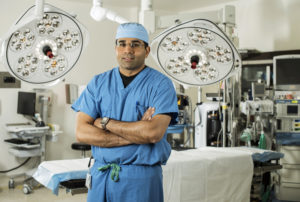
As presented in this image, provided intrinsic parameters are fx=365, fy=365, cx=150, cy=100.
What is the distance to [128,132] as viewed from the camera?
1.74m

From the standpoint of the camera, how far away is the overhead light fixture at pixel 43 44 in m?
1.76

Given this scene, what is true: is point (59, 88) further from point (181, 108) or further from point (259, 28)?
point (259, 28)

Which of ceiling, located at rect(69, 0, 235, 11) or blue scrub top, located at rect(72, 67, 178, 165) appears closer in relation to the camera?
blue scrub top, located at rect(72, 67, 178, 165)

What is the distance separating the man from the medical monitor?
3642 mm

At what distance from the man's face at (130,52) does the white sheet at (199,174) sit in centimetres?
99

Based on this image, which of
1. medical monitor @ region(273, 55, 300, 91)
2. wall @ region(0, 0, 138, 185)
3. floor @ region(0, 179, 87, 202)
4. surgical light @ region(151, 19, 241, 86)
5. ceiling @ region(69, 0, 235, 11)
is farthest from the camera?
ceiling @ region(69, 0, 235, 11)

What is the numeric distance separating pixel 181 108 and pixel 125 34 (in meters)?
2.85

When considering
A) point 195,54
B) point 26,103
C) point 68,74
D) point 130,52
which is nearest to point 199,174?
point 195,54

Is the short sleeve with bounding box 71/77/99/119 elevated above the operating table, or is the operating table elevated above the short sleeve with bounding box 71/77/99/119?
the short sleeve with bounding box 71/77/99/119

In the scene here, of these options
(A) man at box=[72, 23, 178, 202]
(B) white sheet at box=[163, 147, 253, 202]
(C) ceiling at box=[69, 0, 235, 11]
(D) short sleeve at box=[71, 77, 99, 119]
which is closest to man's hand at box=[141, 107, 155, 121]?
(A) man at box=[72, 23, 178, 202]

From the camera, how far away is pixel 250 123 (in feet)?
Result: 15.7

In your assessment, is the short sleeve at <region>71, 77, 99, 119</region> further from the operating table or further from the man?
the operating table

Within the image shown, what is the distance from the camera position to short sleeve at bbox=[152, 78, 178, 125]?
1814mm

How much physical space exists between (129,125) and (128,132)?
1.4 inches
